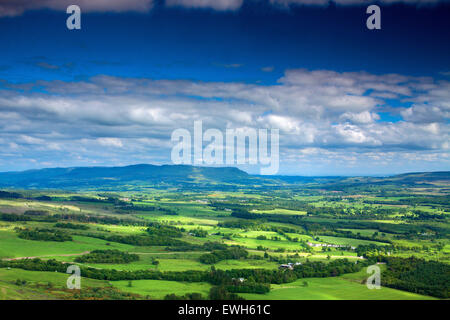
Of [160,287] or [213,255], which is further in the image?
[213,255]

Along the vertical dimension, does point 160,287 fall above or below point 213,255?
above

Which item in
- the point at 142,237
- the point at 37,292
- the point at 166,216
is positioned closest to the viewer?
the point at 37,292

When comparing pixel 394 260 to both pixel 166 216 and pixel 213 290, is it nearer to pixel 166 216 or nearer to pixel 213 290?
pixel 213 290

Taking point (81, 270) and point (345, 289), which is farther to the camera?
point (81, 270)

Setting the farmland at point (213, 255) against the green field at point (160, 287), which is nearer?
the green field at point (160, 287)

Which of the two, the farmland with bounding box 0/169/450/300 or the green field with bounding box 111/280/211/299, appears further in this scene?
the farmland with bounding box 0/169/450/300

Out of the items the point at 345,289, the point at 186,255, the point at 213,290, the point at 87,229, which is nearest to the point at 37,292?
the point at 213,290
